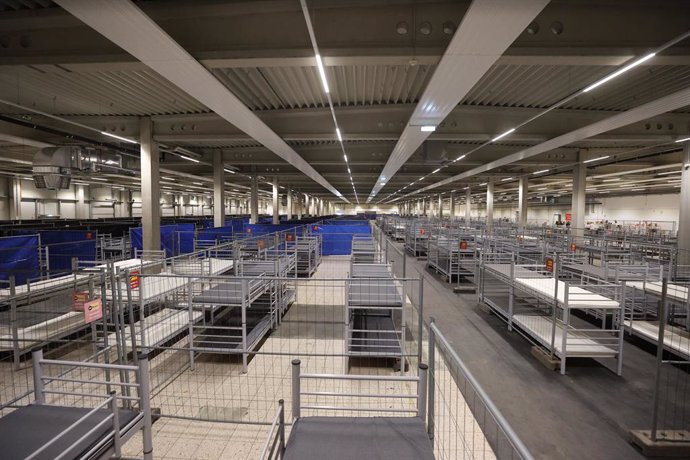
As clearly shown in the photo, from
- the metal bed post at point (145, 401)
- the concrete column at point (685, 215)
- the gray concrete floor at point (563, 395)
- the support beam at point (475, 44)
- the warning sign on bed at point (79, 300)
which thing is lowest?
the gray concrete floor at point (563, 395)

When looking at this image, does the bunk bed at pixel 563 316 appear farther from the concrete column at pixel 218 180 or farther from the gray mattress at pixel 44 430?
the concrete column at pixel 218 180

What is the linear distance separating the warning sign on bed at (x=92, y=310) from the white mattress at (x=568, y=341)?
6.68 m

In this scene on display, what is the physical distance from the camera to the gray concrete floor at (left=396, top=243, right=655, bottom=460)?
3.56 metres

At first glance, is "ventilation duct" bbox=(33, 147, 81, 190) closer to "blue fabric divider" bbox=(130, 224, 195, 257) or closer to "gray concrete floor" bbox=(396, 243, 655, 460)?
"blue fabric divider" bbox=(130, 224, 195, 257)

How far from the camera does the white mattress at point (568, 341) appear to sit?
497 cm

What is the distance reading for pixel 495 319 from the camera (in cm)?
765

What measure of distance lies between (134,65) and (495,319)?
9247 mm

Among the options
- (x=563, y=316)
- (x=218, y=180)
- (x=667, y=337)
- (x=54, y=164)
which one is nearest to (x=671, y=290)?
(x=667, y=337)

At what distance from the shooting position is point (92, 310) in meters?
3.69

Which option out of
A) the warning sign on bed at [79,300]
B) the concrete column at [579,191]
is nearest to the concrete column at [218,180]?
the warning sign on bed at [79,300]

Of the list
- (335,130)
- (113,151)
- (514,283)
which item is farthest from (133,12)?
(113,151)

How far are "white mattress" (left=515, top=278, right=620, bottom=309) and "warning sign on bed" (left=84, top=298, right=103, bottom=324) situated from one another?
263 inches

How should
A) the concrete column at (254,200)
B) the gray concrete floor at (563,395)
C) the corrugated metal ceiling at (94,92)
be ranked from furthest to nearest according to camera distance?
the concrete column at (254,200) < the corrugated metal ceiling at (94,92) < the gray concrete floor at (563,395)

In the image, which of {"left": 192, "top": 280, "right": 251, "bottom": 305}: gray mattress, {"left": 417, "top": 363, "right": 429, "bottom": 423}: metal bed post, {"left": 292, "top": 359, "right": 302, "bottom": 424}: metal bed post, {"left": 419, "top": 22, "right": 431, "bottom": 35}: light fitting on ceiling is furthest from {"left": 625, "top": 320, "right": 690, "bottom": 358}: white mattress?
{"left": 192, "top": 280, "right": 251, "bottom": 305}: gray mattress
